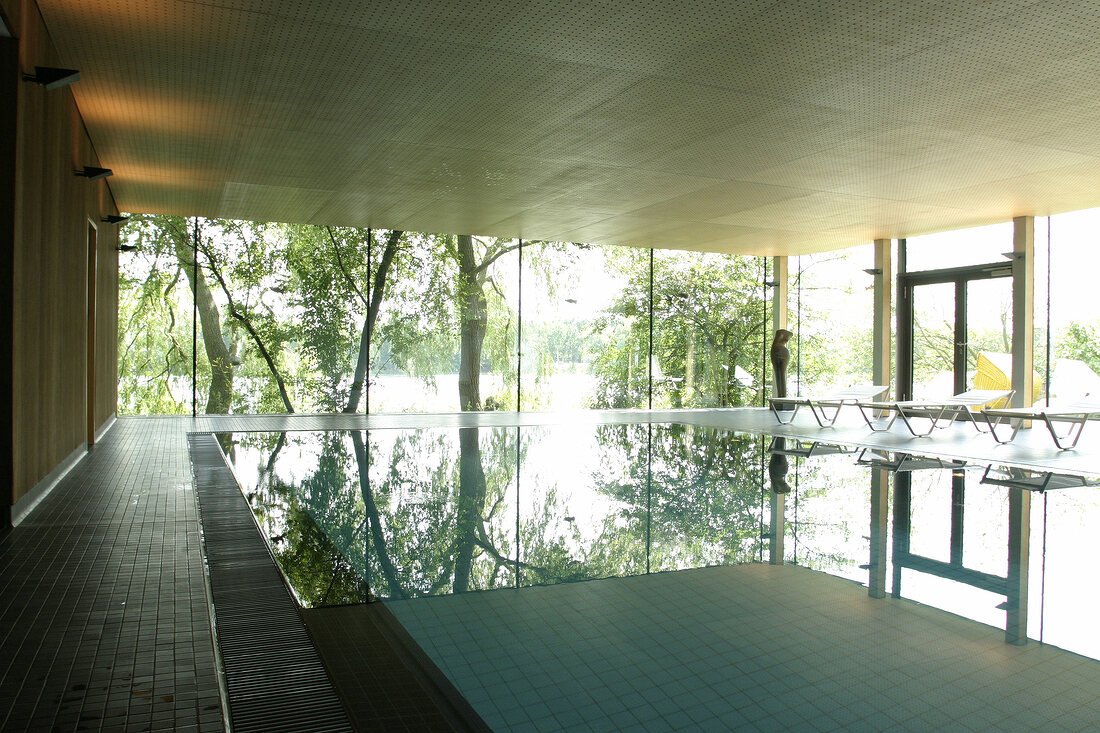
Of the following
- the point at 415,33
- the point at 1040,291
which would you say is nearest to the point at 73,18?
the point at 415,33

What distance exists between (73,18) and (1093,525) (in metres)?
6.36

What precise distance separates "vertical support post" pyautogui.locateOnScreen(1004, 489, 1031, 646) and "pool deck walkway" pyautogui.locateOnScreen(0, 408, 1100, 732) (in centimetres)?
156

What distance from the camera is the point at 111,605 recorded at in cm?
281

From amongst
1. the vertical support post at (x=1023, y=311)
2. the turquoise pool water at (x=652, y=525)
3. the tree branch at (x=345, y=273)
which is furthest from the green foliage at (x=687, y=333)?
the turquoise pool water at (x=652, y=525)

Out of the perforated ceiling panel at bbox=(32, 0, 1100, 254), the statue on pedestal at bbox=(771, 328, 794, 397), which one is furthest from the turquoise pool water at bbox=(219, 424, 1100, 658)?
the statue on pedestal at bbox=(771, 328, 794, 397)

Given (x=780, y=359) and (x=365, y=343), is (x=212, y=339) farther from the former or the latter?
(x=780, y=359)

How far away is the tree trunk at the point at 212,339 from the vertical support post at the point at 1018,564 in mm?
9849

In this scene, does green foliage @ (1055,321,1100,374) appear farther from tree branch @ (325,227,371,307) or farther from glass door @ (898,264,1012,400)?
tree branch @ (325,227,371,307)

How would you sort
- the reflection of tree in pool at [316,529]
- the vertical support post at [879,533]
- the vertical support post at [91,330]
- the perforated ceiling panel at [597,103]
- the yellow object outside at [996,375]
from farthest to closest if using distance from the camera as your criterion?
the yellow object outside at [996,375]
the vertical support post at [91,330]
the perforated ceiling panel at [597,103]
the vertical support post at [879,533]
the reflection of tree in pool at [316,529]

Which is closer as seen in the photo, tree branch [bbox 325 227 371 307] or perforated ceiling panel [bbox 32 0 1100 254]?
perforated ceiling panel [bbox 32 0 1100 254]

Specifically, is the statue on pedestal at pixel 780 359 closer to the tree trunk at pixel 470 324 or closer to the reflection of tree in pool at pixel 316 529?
the tree trunk at pixel 470 324

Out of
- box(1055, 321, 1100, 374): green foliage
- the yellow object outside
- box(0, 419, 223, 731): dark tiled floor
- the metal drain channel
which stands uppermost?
box(1055, 321, 1100, 374): green foliage

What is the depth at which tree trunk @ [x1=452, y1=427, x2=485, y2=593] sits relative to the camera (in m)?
3.56

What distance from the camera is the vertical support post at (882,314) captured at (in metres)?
11.5
